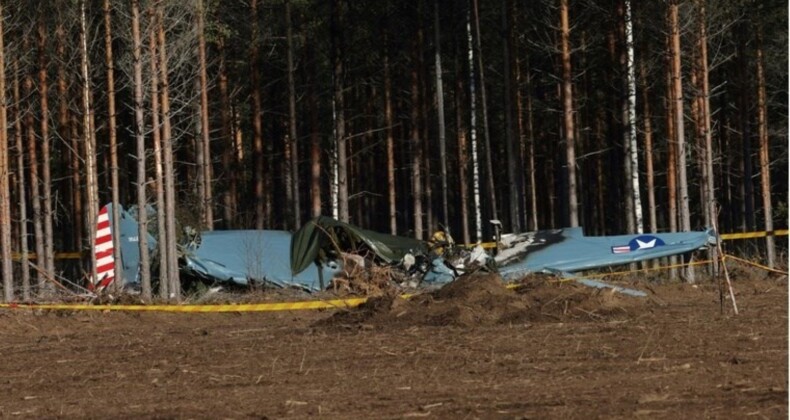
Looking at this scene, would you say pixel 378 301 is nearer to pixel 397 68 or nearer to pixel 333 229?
pixel 333 229

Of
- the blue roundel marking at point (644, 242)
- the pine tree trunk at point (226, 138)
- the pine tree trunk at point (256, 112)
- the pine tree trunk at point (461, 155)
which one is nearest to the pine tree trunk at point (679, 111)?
the blue roundel marking at point (644, 242)

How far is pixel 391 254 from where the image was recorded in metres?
23.5

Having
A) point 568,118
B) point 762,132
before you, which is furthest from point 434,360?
point 762,132

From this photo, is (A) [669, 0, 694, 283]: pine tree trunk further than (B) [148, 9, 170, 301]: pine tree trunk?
Yes

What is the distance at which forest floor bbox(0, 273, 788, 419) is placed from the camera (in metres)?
10.2

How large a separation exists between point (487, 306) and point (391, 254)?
689 cm

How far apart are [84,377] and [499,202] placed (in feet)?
135

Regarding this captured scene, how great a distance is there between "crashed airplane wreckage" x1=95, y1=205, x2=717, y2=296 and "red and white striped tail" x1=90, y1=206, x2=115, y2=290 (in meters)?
1.02

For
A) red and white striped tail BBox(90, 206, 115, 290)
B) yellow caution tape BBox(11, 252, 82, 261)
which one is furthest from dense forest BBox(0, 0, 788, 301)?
red and white striped tail BBox(90, 206, 115, 290)

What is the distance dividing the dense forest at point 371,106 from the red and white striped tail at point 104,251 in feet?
1.24

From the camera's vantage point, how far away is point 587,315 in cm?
1630

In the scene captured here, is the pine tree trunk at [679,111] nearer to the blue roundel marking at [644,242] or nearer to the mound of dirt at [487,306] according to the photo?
the blue roundel marking at [644,242]

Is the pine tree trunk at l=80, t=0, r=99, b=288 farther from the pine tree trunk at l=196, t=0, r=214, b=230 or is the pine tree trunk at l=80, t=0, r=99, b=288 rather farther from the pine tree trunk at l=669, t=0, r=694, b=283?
the pine tree trunk at l=669, t=0, r=694, b=283

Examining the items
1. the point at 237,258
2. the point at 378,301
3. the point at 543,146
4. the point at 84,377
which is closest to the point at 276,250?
the point at 237,258
